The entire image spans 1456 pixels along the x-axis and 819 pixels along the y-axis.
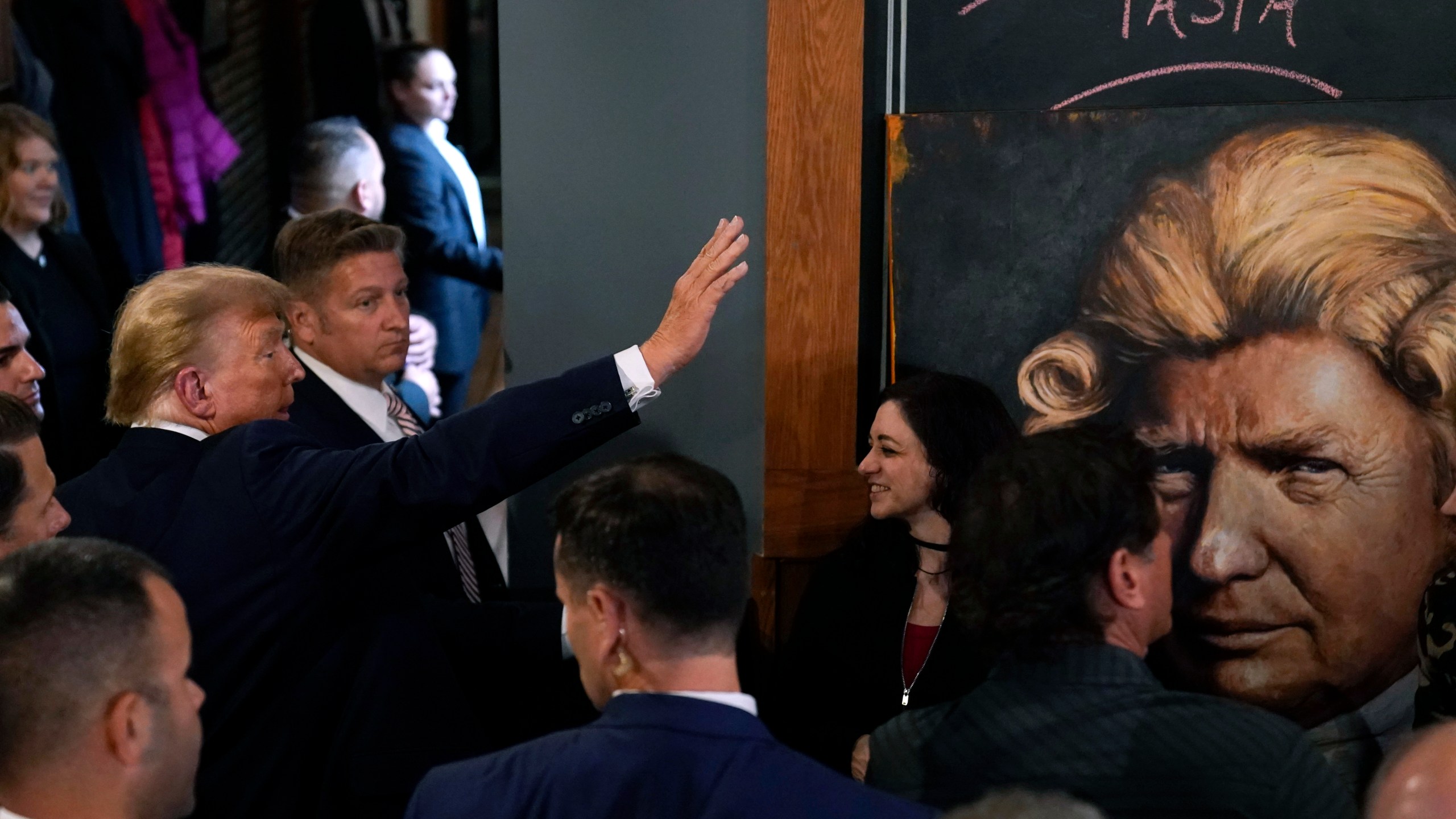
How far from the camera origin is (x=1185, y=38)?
259cm

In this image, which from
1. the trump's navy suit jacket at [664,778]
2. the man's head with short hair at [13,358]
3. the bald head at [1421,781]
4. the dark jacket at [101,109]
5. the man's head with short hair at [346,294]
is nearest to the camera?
the bald head at [1421,781]

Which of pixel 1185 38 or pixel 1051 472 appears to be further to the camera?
pixel 1185 38

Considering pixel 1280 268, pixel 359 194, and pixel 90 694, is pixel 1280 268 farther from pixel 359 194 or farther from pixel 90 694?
pixel 359 194

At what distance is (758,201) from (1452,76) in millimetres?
1292

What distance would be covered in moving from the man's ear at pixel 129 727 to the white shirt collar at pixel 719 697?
0.46 meters

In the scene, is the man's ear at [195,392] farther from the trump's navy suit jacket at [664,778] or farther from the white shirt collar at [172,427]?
the trump's navy suit jacket at [664,778]

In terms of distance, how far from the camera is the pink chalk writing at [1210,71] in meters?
2.54

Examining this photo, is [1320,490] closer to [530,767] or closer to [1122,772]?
[1122,772]

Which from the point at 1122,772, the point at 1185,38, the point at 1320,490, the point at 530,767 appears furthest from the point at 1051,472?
the point at 1185,38

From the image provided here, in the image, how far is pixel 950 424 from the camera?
8.26 ft

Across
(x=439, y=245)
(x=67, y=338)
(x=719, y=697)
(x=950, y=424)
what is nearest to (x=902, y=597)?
(x=950, y=424)

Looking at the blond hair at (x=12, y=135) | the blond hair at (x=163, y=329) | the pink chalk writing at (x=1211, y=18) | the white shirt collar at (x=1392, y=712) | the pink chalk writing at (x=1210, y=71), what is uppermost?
the pink chalk writing at (x=1211, y=18)

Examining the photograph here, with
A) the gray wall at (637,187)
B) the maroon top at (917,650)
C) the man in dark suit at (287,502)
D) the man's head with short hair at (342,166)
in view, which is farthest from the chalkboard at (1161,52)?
the man's head with short hair at (342,166)

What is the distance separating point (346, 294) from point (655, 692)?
5.93ft
